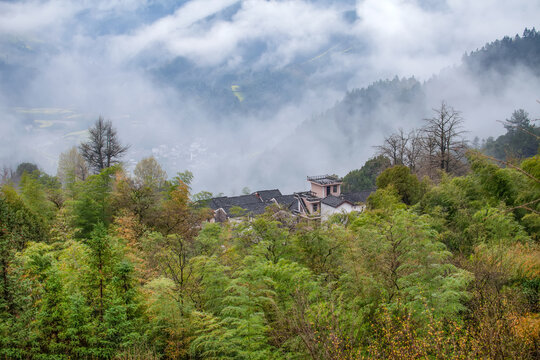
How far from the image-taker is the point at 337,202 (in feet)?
99.6

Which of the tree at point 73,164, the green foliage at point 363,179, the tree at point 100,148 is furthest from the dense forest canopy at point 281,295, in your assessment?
the green foliage at point 363,179

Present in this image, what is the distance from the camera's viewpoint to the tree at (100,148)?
2534 cm

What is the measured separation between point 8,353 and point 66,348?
0.82 metres

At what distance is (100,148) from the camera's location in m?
25.4

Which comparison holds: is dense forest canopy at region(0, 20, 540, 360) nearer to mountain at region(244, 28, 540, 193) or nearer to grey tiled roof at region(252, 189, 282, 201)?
grey tiled roof at region(252, 189, 282, 201)

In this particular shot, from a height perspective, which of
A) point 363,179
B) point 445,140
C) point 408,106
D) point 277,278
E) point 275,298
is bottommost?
point 275,298

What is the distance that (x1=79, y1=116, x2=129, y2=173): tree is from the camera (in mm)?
25344

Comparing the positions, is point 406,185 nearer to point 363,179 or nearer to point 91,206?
point 91,206

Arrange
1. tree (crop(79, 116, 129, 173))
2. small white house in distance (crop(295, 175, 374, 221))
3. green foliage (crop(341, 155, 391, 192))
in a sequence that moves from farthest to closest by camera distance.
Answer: green foliage (crop(341, 155, 391, 192)) < small white house in distance (crop(295, 175, 374, 221)) < tree (crop(79, 116, 129, 173))

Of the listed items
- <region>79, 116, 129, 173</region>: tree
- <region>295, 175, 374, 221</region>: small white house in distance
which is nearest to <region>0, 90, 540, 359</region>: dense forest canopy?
<region>79, 116, 129, 173</region>: tree

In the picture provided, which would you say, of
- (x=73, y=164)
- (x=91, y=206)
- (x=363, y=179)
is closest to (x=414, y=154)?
(x=363, y=179)

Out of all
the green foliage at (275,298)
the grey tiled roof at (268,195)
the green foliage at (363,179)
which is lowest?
the green foliage at (275,298)

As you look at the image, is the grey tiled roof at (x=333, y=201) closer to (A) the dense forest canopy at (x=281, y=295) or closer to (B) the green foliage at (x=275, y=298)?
(A) the dense forest canopy at (x=281, y=295)

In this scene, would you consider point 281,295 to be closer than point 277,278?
Yes
